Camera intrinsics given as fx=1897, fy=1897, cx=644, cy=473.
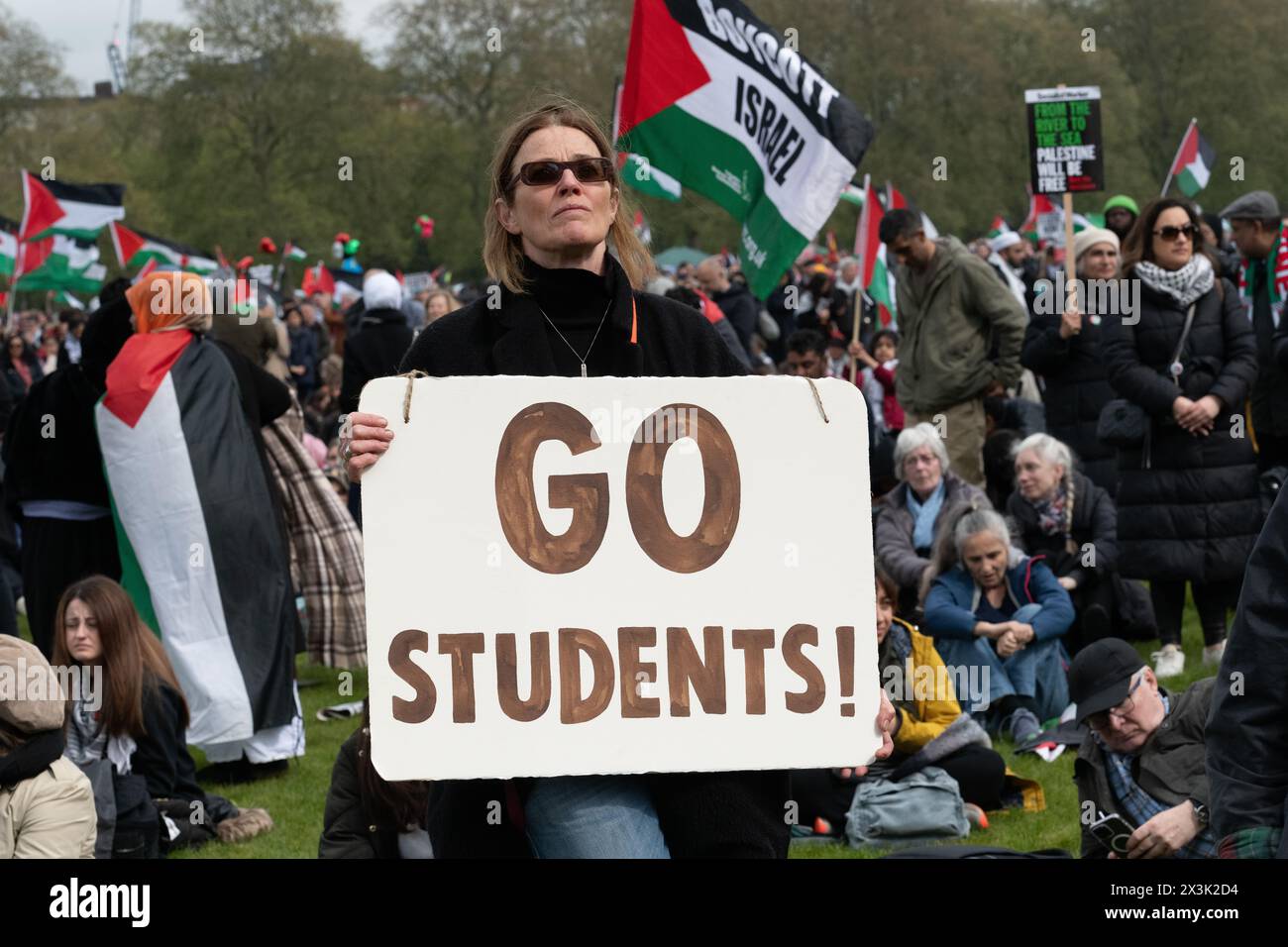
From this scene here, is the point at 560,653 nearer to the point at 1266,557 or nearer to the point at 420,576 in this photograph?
the point at 420,576

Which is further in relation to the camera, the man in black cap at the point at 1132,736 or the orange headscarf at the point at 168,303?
the orange headscarf at the point at 168,303

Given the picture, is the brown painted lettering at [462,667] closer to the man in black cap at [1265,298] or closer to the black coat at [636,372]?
the black coat at [636,372]

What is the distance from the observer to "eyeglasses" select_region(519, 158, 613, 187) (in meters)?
3.29

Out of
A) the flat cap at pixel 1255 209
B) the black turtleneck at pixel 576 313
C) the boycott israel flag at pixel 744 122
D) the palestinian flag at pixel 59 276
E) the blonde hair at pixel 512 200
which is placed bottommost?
the black turtleneck at pixel 576 313

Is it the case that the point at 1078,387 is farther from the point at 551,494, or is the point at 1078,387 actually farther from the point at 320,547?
the point at 551,494

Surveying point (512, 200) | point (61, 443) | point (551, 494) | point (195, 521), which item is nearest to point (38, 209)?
point (61, 443)

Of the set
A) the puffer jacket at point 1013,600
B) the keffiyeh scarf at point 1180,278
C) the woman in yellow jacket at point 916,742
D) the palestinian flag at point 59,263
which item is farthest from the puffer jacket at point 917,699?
the palestinian flag at point 59,263

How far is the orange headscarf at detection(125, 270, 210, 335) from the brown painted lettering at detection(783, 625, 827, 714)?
5.14 metres

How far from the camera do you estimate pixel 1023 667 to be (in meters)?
8.15

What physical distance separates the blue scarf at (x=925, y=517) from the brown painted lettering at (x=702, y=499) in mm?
5869

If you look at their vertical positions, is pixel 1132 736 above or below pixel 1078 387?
below

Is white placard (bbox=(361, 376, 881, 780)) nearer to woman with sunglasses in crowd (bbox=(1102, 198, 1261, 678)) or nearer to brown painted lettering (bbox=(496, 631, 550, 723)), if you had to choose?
brown painted lettering (bbox=(496, 631, 550, 723))

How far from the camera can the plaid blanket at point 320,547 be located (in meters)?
8.62

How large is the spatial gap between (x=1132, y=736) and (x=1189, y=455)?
3298mm
